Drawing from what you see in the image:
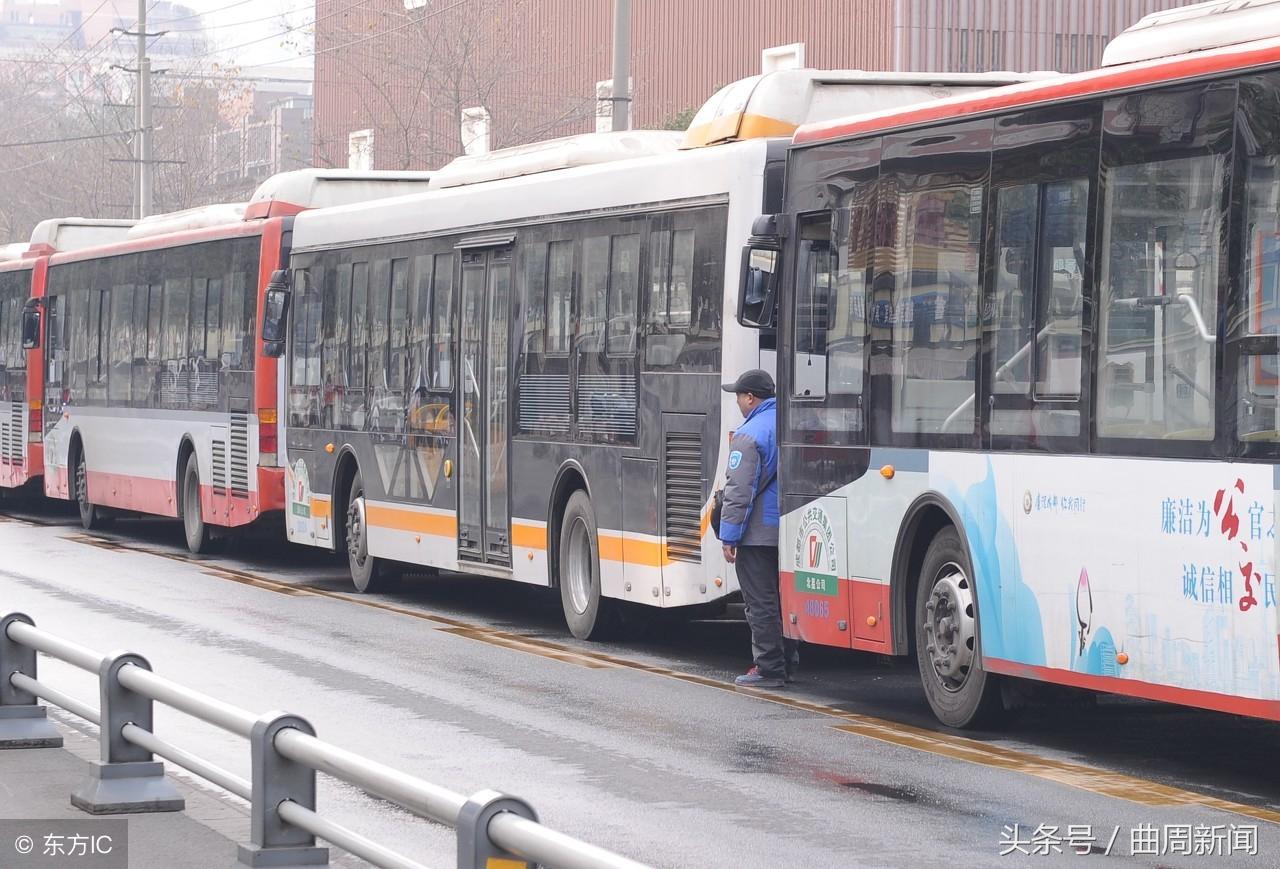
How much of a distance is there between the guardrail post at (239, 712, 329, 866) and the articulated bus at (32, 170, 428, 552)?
52.0 ft

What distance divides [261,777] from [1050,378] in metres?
4.91

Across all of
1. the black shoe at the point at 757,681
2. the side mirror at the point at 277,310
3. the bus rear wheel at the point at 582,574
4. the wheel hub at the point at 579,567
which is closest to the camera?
the black shoe at the point at 757,681

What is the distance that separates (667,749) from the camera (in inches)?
439

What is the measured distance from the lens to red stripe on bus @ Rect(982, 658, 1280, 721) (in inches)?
368

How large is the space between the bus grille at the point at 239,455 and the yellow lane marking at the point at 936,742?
6237 mm

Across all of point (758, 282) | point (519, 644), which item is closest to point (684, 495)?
point (758, 282)

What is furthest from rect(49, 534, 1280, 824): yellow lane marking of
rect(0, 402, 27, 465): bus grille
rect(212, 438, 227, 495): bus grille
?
rect(0, 402, 27, 465): bus grille

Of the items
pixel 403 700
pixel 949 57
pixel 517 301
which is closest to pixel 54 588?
pixel 517 301

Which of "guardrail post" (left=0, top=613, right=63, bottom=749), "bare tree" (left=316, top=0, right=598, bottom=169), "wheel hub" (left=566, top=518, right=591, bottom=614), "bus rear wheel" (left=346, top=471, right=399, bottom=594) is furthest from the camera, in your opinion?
"bare tree" (left=316, top=0, right=598, bottom=169)

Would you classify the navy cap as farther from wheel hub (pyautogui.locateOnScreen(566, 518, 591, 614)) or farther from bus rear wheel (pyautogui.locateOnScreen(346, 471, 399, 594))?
bus rear wheel (pyautogui.locateOnScreen(346, 471, 399, 594))

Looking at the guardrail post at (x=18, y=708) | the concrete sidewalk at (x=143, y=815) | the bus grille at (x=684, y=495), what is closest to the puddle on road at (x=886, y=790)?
the concrete sidewalk at (x=143, y=815)

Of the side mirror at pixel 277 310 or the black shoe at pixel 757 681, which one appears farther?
the side mirror at pixel 277 310

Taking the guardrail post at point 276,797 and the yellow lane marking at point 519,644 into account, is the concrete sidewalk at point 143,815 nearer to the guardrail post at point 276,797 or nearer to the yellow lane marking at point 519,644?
the guardrail post at point 276,797

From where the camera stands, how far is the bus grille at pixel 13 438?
3303 cm
